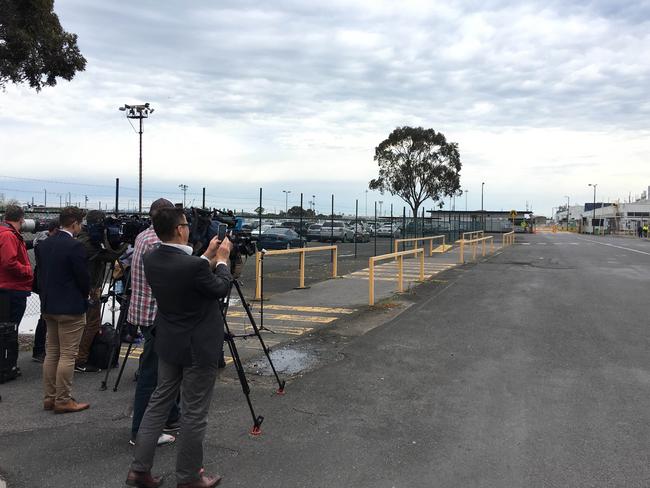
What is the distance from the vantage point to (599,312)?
31.7 feet

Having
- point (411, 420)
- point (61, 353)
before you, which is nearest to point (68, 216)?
point (61, 353)

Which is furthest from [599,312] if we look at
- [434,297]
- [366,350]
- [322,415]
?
[322,415]

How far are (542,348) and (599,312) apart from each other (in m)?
3.43

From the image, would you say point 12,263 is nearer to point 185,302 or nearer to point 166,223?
point 166,223

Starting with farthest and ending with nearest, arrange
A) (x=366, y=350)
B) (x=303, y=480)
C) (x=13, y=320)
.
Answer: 1. (x=366, y=350)
2. (x=13, y=320)
3. (x=303, y=480)

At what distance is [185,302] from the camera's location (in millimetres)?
3127

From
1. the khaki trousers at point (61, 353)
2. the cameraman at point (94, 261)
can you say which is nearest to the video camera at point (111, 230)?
the cameraman at point (94, 261)

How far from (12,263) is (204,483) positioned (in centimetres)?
345

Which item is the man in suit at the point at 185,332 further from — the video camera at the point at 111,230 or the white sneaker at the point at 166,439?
the video camera at the point at 111,230

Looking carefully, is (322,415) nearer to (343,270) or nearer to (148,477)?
(148,477)

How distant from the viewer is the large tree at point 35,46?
9.41 meters

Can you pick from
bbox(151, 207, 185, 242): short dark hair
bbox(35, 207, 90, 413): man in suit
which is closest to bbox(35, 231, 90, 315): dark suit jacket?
bbox(35, 207, 90, 413): man in suit

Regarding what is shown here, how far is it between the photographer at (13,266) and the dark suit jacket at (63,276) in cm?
117

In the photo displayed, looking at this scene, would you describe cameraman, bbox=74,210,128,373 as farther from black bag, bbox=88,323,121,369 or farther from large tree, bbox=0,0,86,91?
large tree, bbox=0,0,86,91
